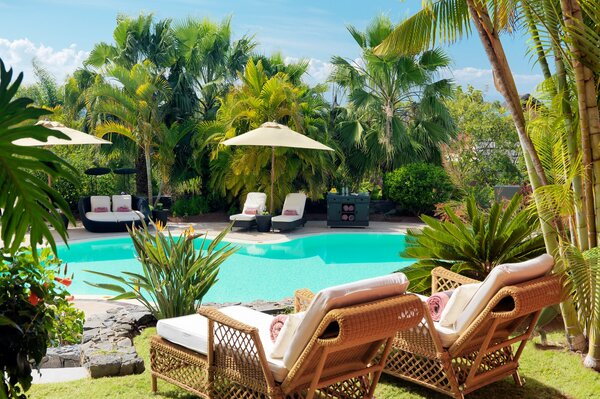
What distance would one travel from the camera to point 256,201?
15.2m

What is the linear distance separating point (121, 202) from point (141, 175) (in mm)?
3252

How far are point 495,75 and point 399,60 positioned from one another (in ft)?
41.0

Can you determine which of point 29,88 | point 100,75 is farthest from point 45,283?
point 29,88

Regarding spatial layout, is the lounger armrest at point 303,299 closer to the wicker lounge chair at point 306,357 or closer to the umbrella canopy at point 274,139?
the wicker lounge chair at point 306,357

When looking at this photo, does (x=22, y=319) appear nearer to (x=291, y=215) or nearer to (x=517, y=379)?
(x=517, y=379)

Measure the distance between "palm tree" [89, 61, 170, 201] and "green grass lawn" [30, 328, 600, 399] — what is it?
38.5 feet

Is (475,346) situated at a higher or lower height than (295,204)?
lower

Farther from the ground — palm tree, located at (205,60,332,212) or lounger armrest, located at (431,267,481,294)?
palm tree, located at (205,60,332,212)

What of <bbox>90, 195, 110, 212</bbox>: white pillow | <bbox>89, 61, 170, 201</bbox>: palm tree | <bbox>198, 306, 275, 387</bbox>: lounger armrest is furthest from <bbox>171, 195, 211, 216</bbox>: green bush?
<bbox>198, 306, 275, 387</bbox>: lounger armrest

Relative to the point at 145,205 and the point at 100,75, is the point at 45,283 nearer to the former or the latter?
the point at 145,205

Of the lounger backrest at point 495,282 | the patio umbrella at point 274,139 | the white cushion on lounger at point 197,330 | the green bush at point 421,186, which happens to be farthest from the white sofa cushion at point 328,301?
the green bush at point 421,186

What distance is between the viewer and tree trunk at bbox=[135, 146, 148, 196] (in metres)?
18.2

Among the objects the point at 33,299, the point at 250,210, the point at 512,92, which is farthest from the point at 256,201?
the point at 33,299

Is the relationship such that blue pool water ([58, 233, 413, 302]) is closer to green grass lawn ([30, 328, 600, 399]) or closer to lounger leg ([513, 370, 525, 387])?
green grass lawn ([30, 328, 600, 399])
